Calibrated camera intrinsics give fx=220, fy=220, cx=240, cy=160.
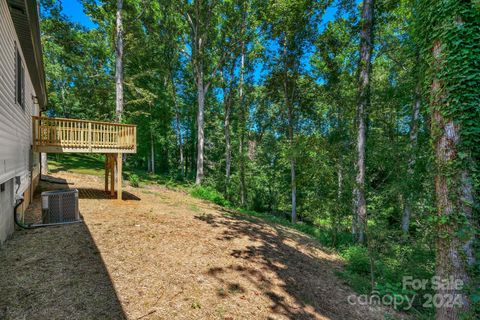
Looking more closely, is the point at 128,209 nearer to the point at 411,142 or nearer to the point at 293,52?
the point at 411,142

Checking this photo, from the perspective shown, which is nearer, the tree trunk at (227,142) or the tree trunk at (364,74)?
the tree trunk at (364,74)

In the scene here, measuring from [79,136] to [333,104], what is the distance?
42.3 feet

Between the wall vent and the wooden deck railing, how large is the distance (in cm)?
223

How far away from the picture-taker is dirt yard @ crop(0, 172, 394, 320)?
2846 millimetres

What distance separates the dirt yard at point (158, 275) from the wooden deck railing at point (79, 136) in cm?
199

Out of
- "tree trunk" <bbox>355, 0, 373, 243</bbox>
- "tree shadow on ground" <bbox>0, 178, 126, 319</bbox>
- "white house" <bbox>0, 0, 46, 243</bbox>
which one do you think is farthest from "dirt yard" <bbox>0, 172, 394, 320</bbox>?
"tree trunk" <bbox>355, 0, 373, 243</bbox>

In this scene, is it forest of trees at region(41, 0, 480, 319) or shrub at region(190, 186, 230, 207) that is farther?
shrub at region(190, 186, 230, 207)

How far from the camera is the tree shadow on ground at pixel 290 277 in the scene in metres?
3.63

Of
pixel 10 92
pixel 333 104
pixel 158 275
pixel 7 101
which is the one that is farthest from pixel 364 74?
pixel 10 92

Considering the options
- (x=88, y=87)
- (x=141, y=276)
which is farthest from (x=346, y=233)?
(x=88, y=87)

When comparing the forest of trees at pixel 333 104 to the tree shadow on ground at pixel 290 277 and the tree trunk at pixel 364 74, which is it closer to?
the tree trunk at pixel 364 74

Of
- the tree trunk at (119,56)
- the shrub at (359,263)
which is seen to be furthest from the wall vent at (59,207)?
the tree trunk at (119,56)

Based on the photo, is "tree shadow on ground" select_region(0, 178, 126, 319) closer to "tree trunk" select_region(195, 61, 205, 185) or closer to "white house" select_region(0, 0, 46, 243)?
"white house" select_region(0, 0, 46, 243)

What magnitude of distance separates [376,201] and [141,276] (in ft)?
18.3
